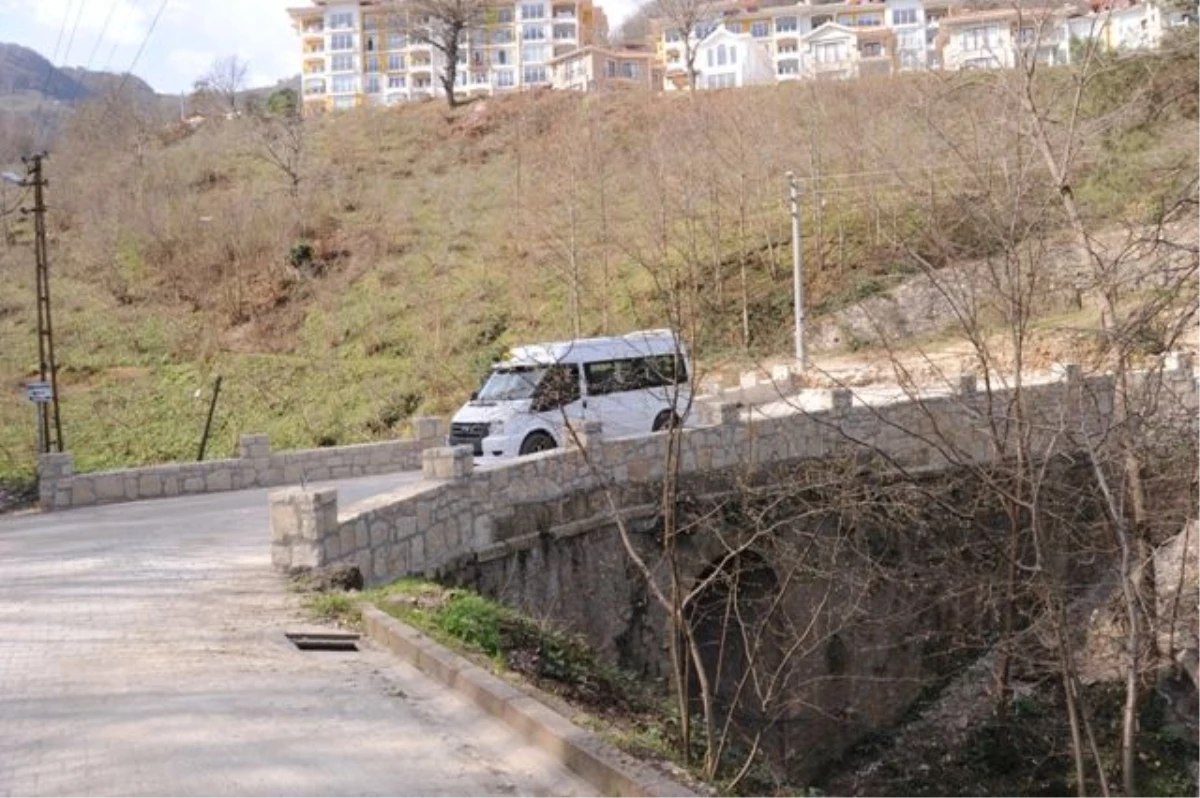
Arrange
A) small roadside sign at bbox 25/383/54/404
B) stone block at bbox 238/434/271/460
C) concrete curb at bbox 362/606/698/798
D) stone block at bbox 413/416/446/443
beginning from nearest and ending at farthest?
concrete curb at bbox 362/606/698/798
stone block at bbox 238/434/271/460
small roadside sign at bbox 25/383/54/404
stone block at bbox 413/416/446/443

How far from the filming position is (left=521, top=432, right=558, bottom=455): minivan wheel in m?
19.0

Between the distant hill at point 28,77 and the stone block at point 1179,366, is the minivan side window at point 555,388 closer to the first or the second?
the stone block at point 1179,366

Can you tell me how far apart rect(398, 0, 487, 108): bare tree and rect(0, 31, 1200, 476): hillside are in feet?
61.0

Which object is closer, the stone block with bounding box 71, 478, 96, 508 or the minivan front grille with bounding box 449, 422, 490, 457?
the stone block with bounding box 71, 478, 96, 508

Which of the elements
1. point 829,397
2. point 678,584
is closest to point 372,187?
point 829,397

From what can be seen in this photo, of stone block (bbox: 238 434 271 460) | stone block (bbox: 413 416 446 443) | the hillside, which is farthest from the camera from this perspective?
the hillside

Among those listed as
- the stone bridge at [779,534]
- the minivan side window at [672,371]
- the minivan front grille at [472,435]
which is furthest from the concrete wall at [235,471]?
the stone bridge at [779,534]

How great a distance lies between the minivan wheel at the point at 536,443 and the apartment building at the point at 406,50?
76.1m

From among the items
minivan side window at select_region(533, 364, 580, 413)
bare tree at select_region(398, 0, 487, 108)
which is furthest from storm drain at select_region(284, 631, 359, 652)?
bare tree at select_region(398, 0, 487, 108)

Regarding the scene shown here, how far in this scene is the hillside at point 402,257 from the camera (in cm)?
3447

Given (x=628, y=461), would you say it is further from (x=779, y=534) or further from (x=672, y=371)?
(x=672, y=371)

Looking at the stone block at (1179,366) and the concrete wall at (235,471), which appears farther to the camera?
the concrete wall at (235,471)

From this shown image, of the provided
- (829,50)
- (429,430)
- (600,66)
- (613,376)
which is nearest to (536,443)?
(613,376)

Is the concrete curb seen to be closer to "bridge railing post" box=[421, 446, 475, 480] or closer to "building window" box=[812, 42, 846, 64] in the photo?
"bridge railing post" box=[421, 446, 475, 480]
